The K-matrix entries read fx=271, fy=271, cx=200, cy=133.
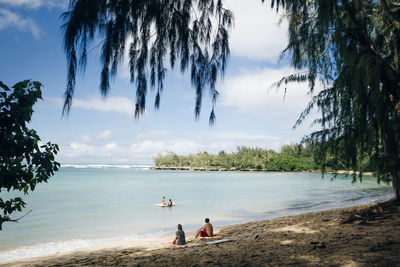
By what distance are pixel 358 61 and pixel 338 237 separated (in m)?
4.11

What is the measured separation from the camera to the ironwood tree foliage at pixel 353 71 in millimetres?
3857

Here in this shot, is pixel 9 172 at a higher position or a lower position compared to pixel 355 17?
lower

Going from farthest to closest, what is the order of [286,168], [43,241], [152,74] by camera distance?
1. [286,168]
2. [43,241]
3. [152,74]

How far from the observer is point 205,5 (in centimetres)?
265

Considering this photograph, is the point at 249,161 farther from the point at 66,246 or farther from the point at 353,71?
the point at 353,71

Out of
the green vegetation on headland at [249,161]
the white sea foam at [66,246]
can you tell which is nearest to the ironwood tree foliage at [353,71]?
the white sea foam at [66,246]

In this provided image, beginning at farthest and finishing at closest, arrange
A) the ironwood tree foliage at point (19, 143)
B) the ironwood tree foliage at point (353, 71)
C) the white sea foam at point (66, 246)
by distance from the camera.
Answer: the white sea foam at point (66, 246), the ironwood tree foliage at point (353, 71), the ironwood tree foliage at point (19, 143)

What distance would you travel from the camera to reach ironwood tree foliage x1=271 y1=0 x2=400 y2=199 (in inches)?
152

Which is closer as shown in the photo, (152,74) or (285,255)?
(152,74)

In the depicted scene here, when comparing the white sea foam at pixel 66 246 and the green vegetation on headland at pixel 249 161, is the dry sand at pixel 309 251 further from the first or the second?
the green vegetation on headland at pixel 249 161

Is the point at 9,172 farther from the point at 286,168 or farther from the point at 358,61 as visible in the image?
the point at 286,168

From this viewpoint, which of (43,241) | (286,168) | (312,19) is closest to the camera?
(312,19)

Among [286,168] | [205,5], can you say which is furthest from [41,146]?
[286,168]

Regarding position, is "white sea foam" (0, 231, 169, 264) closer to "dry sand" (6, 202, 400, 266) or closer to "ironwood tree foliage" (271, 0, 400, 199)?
"dry sand" (6, 202, 400, 266)
